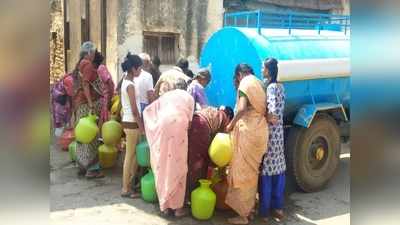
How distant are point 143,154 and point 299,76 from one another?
2.05 meters

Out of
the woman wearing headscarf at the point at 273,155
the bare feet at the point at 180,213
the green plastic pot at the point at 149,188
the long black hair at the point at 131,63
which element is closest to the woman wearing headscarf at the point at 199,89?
the long black hair at the point at 131,63

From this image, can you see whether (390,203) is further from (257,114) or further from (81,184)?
(81,184)

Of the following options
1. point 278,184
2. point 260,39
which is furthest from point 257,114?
point 260,39

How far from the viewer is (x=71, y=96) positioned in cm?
598

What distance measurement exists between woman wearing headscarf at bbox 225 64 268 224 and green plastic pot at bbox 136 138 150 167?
0.99 m

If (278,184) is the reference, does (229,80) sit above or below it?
above

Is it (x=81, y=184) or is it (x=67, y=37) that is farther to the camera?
(x=67, y=37)

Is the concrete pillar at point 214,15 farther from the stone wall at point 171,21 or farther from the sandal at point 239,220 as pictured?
the sandal at point 239,220

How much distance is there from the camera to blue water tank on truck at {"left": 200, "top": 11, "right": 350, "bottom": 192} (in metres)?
4.96

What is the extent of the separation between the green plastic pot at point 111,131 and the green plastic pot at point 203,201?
178 centimetres

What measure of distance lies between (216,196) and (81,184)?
1.87 metres

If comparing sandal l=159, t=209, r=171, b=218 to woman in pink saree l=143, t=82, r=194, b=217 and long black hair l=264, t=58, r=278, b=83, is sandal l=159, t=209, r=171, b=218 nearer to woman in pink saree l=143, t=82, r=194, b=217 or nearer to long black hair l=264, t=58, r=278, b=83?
woman in pink saree l=143, t=82, r=194, b=217

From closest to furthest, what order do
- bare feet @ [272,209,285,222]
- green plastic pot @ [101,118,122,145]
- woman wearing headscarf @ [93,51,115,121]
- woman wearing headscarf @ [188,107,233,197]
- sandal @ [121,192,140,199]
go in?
woman wearing headscarf @ [188,107,233,197] < bare feet @ [272,209,285,222] < sandal @ [121,192,140,199] < green plastic pot @ [101,118,122,145] < woman wearing headscarf @ [93,51,115,121]

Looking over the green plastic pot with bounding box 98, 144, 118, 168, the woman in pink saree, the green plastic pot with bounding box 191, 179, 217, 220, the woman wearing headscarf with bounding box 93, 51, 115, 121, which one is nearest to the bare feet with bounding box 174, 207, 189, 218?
the woman in pink saree
